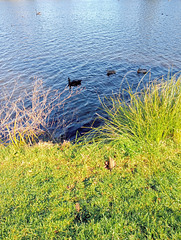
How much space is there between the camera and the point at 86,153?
544 cm

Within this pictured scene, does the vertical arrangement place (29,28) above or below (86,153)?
above

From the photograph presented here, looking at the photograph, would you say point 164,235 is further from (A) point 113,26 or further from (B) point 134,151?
(A) point 113,26

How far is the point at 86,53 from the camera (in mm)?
19609

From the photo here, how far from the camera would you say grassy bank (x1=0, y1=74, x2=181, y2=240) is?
3.57m

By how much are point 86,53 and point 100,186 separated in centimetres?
1725

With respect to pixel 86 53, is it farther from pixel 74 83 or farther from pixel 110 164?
pixel 110 164

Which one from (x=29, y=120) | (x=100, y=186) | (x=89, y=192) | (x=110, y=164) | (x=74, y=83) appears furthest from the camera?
(x=74, y=83)

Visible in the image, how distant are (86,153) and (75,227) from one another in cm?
214

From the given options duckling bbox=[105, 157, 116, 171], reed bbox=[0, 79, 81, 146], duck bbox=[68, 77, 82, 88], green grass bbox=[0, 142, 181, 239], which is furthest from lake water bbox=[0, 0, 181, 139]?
duckling bbox=[105, 157, 116, 171]

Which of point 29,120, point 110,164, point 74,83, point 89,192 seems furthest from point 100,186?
point 74,83

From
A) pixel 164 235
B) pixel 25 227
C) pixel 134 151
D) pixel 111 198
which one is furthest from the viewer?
pixel 134 151

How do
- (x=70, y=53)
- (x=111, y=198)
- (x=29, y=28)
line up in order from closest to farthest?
(x=111, y=198) < (x=70, y=53) < (x=29, y=28)

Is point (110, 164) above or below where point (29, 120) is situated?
above

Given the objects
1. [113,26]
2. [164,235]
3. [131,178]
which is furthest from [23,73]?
[113,26]
